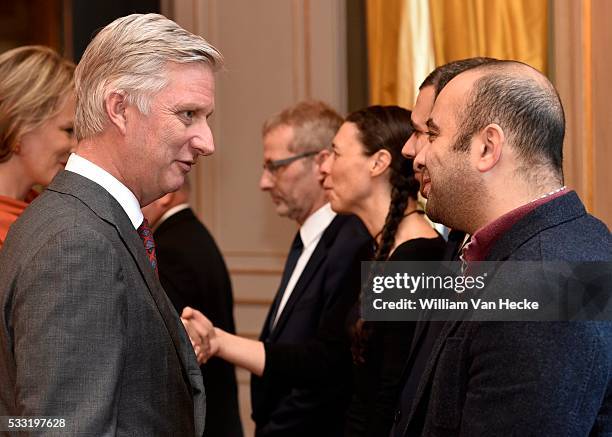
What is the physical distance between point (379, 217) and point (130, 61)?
1.17 meters

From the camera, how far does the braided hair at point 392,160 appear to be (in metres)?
2.47

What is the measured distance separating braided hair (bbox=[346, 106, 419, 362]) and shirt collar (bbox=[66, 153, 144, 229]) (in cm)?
94

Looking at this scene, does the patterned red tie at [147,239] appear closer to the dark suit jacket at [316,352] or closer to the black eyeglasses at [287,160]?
the dark suit jacket at [316,352]

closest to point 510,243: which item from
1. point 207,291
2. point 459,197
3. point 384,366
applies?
point 459,197

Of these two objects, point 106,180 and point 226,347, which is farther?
point 226,347

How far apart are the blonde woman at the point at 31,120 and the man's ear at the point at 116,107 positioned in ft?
2.70

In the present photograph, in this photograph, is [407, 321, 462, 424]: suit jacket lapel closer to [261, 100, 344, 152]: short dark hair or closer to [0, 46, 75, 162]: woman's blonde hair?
[0, 46, 75, 162]: woman's blonde hair

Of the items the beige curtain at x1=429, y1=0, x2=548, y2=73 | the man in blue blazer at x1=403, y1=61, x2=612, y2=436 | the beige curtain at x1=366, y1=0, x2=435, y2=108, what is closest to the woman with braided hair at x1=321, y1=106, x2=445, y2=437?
the man in blue blazer at x1=403, y1=61, x2=612, y2=436

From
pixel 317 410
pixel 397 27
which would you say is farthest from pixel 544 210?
pixel 397 27

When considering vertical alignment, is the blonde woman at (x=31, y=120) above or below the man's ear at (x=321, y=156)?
above

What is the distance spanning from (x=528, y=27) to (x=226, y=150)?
1911 mm

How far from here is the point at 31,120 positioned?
2.42m

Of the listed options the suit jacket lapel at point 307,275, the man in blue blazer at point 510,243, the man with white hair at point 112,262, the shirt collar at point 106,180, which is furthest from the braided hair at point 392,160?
the shirt collar at point 106,180

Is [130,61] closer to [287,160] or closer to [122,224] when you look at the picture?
[122,224]
